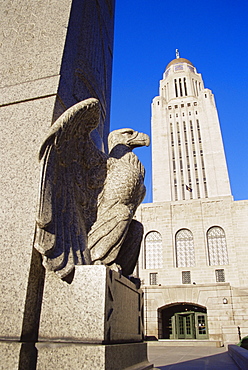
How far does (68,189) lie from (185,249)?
21.8 m

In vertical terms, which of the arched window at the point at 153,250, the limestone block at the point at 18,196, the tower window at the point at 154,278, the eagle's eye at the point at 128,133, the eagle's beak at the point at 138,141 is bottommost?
the limestone block at the point at 18,196

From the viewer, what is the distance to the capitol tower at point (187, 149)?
3850 centimetres

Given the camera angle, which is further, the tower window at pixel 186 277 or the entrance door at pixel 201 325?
the tower window at pixel 186 277

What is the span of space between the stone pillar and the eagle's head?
0.27 metres

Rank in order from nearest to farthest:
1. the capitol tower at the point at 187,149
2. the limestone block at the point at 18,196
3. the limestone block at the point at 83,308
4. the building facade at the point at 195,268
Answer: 1. the limestone block at the point at 83,308
2. the limestone block at the point at 18,196
3. the building facade at the point at 195,268
4. the capitol tower at the point at 187,149

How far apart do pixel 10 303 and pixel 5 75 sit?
88.7 inches

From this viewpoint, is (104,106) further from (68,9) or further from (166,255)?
(166,255)

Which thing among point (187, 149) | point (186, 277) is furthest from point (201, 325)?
point (187, 149)

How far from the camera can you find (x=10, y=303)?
1925 millimetres

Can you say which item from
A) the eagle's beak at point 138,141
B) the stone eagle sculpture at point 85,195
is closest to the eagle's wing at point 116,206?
the stone eagle sculpture at point 85,195

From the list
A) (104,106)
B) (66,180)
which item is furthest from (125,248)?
(104,106)

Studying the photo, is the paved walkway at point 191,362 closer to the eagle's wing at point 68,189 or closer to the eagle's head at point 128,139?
the eagle's wing at point 68,189

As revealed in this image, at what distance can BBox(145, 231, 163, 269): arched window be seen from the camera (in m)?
23.0

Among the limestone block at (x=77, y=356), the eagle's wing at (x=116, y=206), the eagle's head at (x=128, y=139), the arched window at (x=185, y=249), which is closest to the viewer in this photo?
the limestone block at (x=77, y=356)
